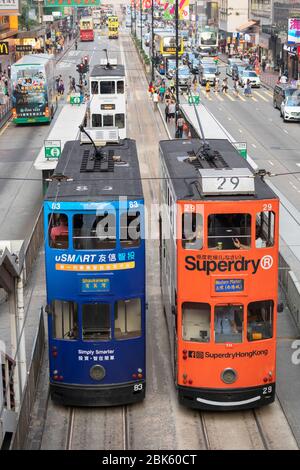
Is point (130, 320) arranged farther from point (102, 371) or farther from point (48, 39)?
point (48, 39)

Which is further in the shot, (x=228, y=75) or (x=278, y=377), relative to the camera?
(x=228, y=75)

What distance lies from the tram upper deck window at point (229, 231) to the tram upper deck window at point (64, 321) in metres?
2.79

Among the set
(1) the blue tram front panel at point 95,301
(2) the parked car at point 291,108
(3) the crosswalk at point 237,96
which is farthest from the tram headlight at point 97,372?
(3) the crosswalk at point 237,96

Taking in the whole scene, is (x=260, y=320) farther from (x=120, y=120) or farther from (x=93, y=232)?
(x=120, y=120)

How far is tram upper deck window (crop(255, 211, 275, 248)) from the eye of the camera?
16422mm

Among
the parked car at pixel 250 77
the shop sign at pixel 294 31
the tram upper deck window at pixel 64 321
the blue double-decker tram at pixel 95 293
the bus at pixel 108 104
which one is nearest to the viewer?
the blue double-decker tram at pixel 95 293

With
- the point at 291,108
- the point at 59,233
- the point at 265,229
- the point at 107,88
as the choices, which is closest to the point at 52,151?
the point at 107,88

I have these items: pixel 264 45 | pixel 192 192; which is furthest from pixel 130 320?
pixel 264 45

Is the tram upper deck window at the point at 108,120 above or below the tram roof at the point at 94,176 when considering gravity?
below

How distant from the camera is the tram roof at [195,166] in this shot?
16.6m

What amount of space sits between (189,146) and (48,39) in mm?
101204

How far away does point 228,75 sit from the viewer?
3469 inches

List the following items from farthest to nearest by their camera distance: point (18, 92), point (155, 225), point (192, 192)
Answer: point (18, 92) < point (155, 225) < point (192, 192)

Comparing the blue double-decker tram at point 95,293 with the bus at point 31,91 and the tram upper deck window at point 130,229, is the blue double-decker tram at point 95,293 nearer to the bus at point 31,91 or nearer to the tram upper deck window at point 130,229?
the tram upper deck window at point 130,229
